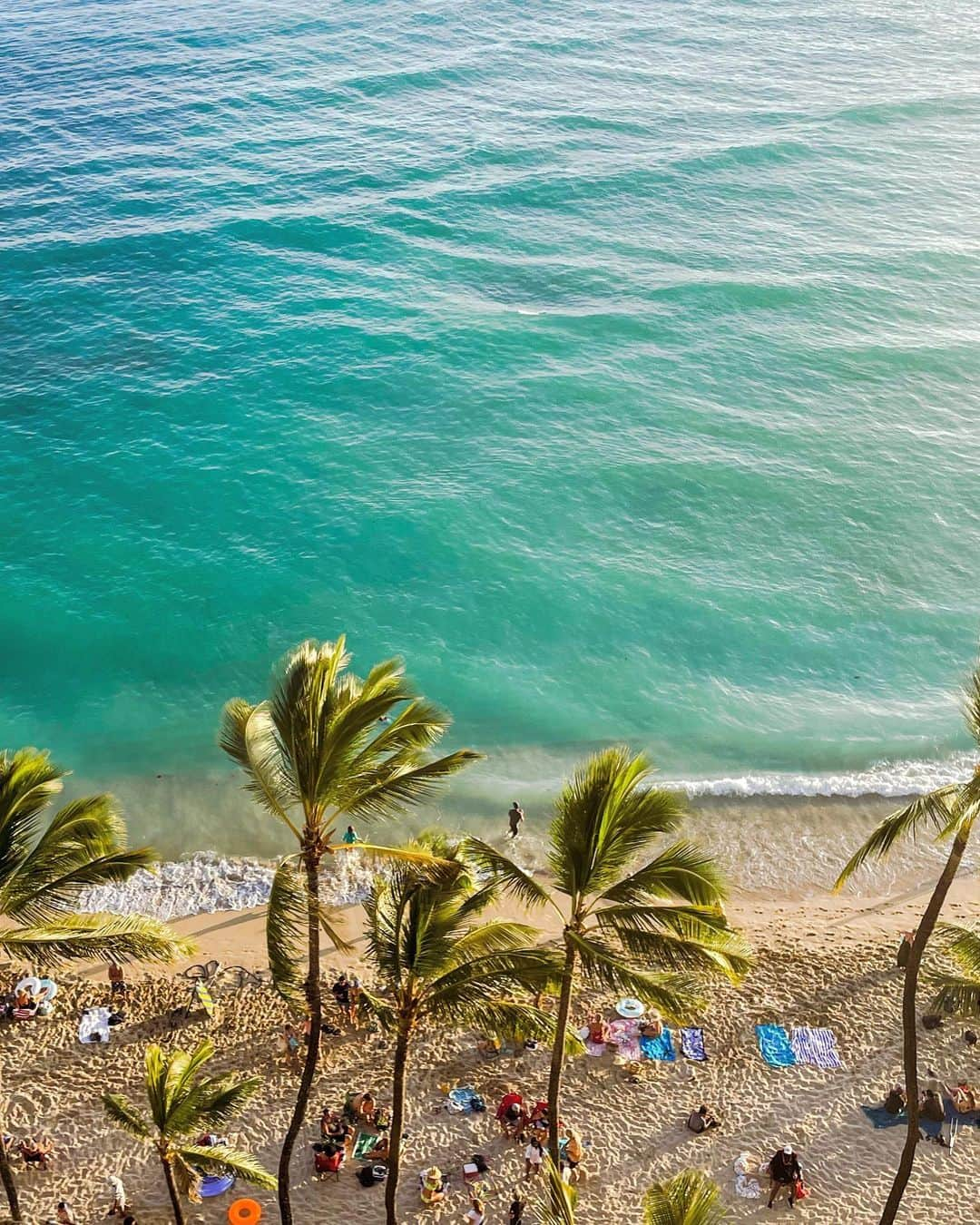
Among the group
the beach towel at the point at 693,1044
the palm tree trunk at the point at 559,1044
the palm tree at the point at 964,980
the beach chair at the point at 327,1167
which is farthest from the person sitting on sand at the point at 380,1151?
the palm tree at the point at 964,980

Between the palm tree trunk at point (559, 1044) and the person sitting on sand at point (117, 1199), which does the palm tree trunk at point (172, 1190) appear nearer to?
the person sitting on sand at point (117, 1199)

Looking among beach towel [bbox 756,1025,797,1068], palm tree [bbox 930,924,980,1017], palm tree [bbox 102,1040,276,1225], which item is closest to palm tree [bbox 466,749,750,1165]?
palm tree [bbox 930,924,980,1017]

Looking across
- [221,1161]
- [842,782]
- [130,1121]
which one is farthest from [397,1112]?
[842,782]

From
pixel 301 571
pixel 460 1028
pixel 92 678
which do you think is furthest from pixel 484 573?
pixel 460 1028

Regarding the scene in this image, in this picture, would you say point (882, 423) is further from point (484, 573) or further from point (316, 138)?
point (316, 138)

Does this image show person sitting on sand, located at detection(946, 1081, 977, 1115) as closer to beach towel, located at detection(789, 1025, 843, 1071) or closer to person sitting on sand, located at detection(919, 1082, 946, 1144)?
person sitting on sand, located at detection(919, 1082, 946, 1144)

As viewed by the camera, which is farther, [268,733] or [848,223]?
[848,223]
